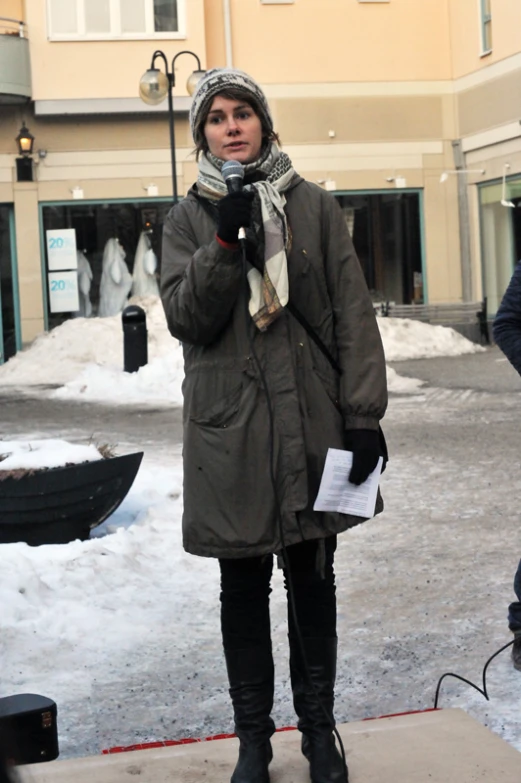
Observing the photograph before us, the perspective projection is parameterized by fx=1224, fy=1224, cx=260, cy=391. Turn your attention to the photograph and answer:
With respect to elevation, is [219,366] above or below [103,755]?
above

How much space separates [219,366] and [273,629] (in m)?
2.38

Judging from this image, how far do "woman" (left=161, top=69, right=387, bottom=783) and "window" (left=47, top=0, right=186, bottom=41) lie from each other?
2090 cm

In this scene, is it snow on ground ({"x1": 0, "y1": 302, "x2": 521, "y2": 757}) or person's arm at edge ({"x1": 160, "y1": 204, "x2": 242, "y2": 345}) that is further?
snow on ground ({"x1": 0, "y1": 302, "x2": 521, "y2": 757})

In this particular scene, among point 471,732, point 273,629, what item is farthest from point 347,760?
point 273,629

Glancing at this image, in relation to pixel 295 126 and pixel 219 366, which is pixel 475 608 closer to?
pixel 219 366

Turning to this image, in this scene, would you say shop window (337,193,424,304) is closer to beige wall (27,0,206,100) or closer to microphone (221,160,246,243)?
beige wall (27,0,206,100)

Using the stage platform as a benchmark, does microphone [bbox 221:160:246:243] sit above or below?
above

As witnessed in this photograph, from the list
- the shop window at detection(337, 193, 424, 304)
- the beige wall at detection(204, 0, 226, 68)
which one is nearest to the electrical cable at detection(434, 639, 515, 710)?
the shop window at detection(337, 193, 424, 304)

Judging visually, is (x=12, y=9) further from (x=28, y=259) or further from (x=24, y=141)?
(x=28, y=259)

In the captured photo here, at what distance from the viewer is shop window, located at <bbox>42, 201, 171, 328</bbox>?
24.0 metres

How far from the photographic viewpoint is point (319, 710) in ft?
11.6

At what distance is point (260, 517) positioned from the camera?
3.43 meters

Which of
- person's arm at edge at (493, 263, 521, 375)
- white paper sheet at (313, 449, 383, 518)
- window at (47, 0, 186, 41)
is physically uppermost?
window at (47, 0, 186, 41)

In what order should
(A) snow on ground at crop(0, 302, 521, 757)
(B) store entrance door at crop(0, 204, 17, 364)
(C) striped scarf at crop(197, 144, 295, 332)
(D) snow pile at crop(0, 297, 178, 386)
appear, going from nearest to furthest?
(C) striped scarf at crop(197, 144, 295, 332) → (A) snow on ground at crop(0, 302, 521, 757) → (D) snow pile at crop(0, 297, 178, 386) → (B) store entrance door at crop(0, 204, 17, 364)
